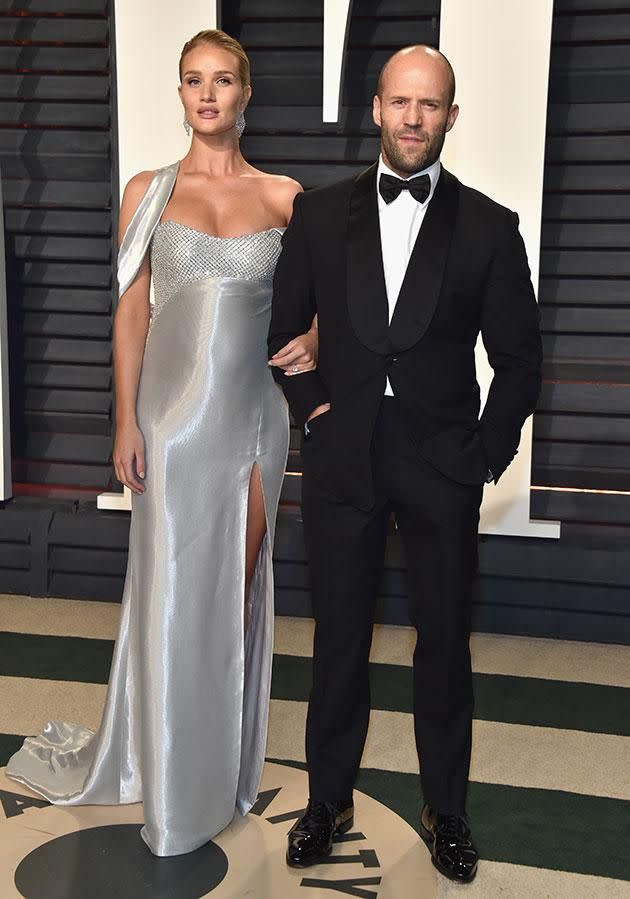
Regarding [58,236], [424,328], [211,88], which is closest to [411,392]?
[424,328]

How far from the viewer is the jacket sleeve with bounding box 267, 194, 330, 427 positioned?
2568 mm

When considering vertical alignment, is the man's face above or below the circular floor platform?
above

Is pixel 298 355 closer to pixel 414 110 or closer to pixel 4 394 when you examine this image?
pixel 414 110

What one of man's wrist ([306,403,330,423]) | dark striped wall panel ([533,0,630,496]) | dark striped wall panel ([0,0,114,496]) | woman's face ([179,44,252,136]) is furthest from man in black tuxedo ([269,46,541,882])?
dark striped wall panel ([0,0,114,496])

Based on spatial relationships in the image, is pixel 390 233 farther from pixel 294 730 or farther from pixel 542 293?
pixel 542 293

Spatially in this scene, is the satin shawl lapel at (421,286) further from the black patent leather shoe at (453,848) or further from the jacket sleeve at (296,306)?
the black patent leather shoe at (453,848)

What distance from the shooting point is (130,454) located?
9.04 feet

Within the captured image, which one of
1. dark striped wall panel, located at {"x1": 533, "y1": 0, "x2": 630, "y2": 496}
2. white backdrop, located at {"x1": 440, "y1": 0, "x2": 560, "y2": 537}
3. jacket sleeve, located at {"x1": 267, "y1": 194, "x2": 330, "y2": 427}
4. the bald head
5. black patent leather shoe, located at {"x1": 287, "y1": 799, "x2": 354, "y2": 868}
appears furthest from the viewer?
dark striped wall panel, located at {"x1": 533, "y1": 0, "x2": 630, "y2": 496}

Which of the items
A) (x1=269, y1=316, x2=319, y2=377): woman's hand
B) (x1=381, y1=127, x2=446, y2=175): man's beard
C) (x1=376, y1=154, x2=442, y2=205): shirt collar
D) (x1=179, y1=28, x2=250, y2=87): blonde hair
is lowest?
(x1=269, y1=316, x2=319, y2=377): woman's hand

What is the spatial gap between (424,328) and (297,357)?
331 mm

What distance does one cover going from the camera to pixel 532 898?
Result: 2613 mm

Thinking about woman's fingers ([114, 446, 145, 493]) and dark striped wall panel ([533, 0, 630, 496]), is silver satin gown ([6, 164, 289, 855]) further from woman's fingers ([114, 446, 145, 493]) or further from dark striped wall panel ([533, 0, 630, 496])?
dark striped wall panel ([533, 0, 630, 496])

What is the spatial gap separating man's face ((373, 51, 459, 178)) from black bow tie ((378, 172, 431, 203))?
0.03 m

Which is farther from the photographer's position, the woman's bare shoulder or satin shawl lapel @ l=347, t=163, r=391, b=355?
the woman's bare shoulder
